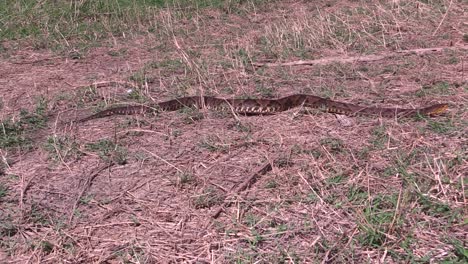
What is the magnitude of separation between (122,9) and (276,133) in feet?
19.9

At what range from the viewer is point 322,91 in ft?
17.3

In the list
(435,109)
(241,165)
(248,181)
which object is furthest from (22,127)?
(435,109)

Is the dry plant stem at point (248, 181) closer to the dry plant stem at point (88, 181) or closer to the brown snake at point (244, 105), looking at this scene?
the dry plant stem at point (88, 181)

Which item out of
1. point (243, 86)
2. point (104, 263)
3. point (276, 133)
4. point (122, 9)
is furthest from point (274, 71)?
point (122, 9)

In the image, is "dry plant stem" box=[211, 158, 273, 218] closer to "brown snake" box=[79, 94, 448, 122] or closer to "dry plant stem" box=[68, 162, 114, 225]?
"dry plant stem" box=[68, 162, 114, 225]

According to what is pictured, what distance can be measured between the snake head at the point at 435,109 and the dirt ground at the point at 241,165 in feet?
0.24

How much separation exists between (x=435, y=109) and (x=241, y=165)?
6.05ft

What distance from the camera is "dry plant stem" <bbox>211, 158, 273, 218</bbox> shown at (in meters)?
3.19

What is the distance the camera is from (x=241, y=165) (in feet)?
12.4

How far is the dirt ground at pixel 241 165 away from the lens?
2.87 metres

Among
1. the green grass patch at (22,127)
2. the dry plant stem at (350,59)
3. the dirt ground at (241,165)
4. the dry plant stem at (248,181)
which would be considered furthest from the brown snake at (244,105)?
the dry plant stem at (350,59)

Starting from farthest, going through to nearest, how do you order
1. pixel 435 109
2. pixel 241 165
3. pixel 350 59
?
pixel 350 59, pixel 435 109, pixel 241 165

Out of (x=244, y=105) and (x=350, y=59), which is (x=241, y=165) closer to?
(x=244, y=105)

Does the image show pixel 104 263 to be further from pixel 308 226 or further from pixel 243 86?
pixel 243 86
